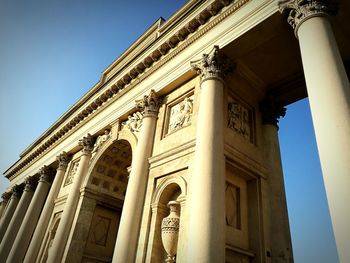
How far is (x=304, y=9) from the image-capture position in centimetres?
616

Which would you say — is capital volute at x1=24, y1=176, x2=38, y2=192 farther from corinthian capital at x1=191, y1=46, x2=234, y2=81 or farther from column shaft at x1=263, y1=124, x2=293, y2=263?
column shaft at x1=263, y1=124, x2=293, y2=263

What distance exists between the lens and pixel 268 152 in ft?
30.7

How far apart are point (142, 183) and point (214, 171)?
3.05 metres

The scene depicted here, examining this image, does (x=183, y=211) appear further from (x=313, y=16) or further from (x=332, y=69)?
(x=313, y=16)

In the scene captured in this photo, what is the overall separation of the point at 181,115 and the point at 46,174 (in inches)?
500

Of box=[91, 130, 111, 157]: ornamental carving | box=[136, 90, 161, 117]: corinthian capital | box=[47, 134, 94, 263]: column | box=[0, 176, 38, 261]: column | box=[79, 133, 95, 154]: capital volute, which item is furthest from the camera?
box=[0, 176, 38, 261]: column

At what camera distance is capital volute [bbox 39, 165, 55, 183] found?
17.8 m

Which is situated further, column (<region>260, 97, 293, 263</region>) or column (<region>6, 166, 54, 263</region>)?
column (<region>6, 166, 54, 263</region>)

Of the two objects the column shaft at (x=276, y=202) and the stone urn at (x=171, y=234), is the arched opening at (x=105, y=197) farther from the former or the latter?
the column shaft at (x=276, y=202)

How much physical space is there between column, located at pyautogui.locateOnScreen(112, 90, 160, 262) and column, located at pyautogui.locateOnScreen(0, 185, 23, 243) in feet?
56.5

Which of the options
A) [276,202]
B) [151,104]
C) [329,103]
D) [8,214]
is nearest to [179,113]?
[151,104]

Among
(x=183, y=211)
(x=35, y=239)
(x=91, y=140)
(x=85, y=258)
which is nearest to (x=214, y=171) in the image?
(x=183, y=211)

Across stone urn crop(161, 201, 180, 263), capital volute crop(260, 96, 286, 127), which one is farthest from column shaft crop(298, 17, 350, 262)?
capital volute crop(260, 96, 286, 127)

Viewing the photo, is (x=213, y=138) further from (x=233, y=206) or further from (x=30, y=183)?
(x=30, y=183)
